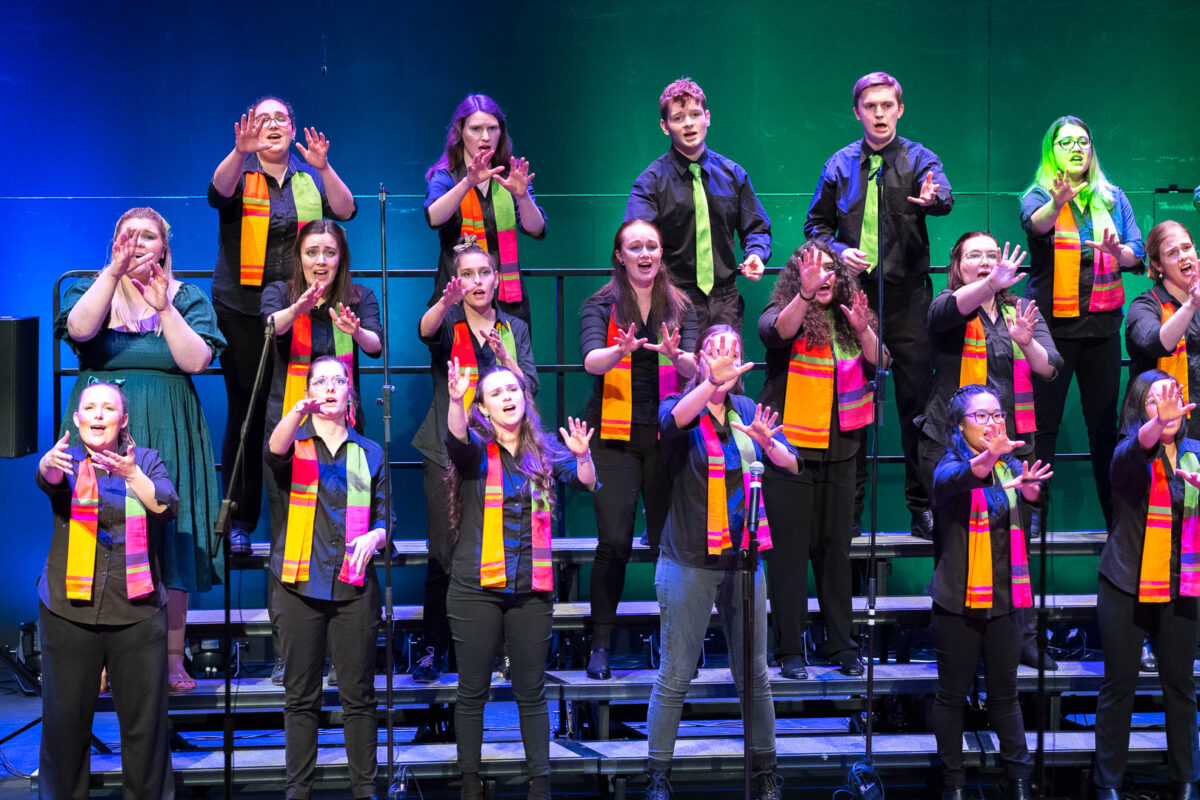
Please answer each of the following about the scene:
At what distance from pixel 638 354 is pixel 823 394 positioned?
2.33 ft

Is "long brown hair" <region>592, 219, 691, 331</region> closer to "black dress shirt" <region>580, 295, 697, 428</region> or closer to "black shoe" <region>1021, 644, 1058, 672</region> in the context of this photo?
"black dress shirt" <region>580, 295, 697, 428</region>

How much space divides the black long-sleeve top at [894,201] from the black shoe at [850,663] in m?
1.46

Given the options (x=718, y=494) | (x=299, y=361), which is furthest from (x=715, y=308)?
(x=299, y=361)

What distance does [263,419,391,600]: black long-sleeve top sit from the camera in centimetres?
431

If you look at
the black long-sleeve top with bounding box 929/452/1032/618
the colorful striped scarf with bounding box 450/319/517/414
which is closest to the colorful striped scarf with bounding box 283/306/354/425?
the colorful striped scarf with bounding box 450/319/517/414

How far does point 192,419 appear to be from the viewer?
4719 millimetres

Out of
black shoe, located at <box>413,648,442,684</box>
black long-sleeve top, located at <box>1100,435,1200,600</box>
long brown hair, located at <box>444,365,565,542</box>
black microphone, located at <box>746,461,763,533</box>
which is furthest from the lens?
black shoe, located at <box>413,648,442,684</box>

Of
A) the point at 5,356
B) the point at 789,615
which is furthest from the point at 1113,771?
the point at 5,356

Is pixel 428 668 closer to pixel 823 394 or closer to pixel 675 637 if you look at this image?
pixel 675 637

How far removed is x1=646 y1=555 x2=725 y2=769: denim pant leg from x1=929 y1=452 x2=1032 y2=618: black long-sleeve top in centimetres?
82

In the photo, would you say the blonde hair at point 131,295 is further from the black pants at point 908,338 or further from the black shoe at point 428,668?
the black pants at point 908,338

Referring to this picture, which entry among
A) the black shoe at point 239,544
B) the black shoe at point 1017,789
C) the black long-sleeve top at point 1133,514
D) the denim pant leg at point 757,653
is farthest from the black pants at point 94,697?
the black long-sleeve top at point 1133,514

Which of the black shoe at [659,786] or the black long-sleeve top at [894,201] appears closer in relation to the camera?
the black shoe at [659,786]

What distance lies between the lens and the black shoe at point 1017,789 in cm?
454
